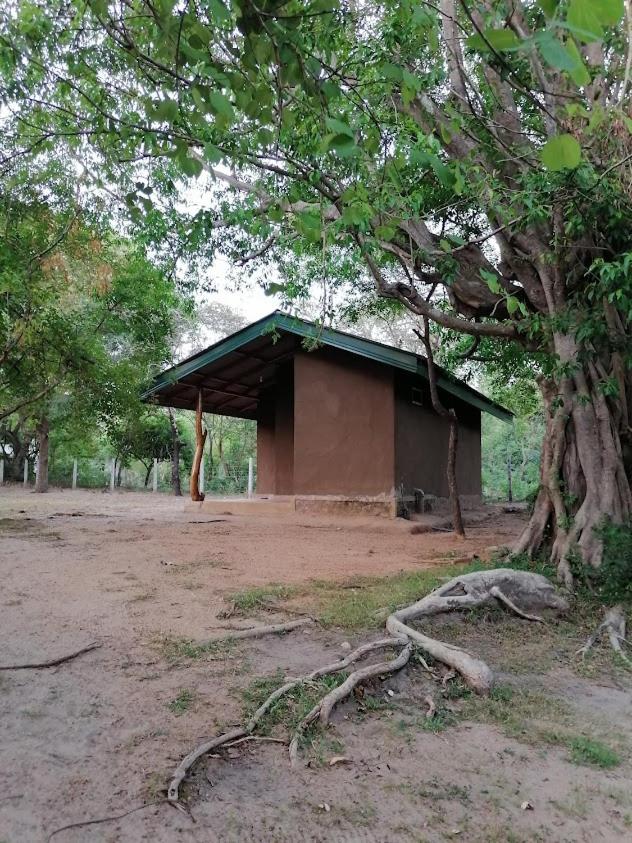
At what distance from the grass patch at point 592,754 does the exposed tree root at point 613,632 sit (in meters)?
1.50

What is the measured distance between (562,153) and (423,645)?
3039mm

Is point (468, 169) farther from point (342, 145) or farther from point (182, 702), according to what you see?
point (182, 702)

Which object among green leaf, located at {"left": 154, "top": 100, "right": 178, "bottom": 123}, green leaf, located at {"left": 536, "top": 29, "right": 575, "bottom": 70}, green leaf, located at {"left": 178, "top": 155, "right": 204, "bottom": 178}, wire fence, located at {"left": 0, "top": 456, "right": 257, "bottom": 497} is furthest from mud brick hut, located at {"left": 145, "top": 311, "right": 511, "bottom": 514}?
wire fence, located at {"left": 0, "top": 456, "right": 257, "bottom": 497}

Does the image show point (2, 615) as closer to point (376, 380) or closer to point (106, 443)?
point (376, 380)

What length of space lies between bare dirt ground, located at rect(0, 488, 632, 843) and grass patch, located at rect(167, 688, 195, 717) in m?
0.01

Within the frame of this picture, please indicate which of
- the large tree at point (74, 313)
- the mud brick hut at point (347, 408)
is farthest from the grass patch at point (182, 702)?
the mud brick hut at point (347, 408)

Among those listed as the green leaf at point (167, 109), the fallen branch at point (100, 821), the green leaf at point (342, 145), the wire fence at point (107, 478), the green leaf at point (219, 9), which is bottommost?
the fallen branch at point (100, 821)

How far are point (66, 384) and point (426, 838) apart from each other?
1089 centimetres

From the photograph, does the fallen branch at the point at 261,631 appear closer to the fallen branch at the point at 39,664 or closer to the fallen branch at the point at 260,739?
the fallen branch at the point at 39,664

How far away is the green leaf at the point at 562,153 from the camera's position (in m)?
1.59

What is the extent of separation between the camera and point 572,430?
6430mm

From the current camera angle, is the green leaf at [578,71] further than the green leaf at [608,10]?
Yes

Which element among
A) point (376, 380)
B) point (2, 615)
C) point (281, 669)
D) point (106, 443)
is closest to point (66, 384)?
point (376, 380)

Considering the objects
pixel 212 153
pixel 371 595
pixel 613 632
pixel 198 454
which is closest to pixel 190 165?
pixel 212 153
